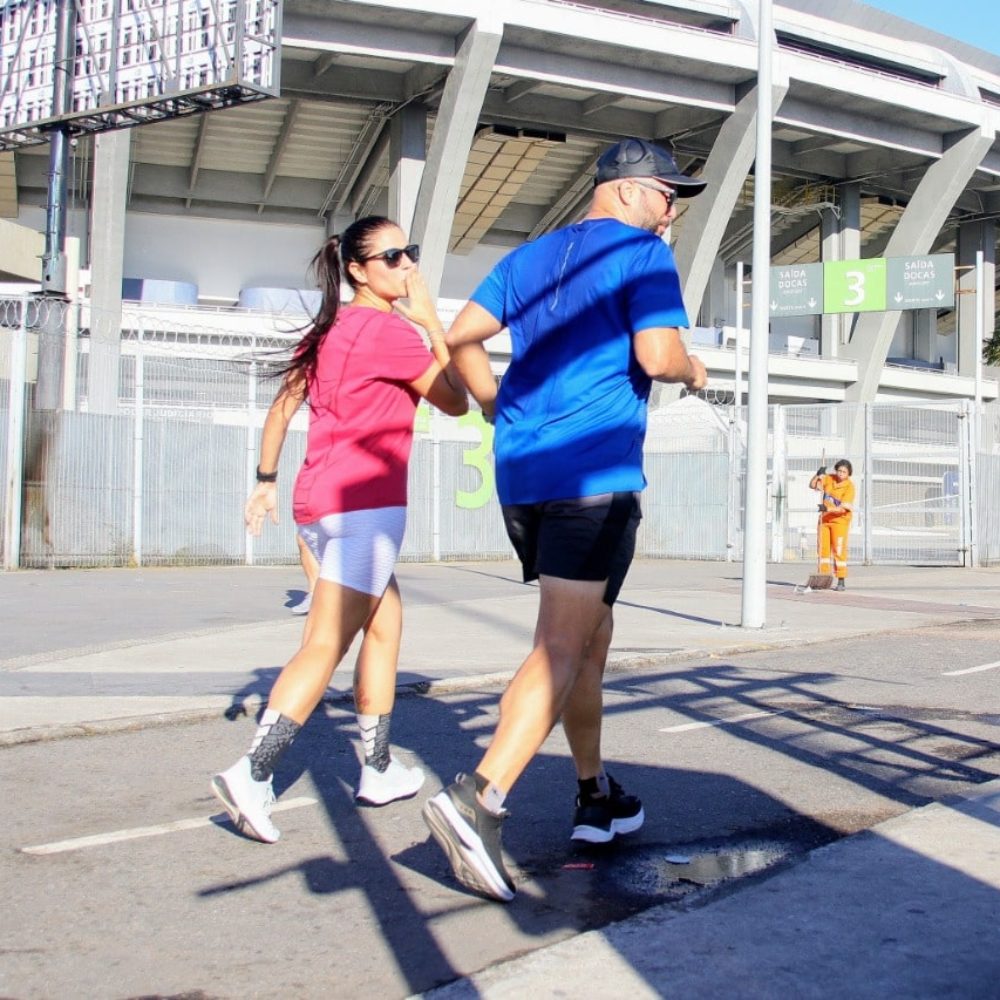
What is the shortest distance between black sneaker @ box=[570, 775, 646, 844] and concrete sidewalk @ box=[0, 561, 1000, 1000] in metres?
0.58

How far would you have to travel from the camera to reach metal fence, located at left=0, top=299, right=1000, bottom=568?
668 inches

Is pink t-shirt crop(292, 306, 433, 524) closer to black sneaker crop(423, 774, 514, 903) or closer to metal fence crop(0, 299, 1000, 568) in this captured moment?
black sneaker crop(423, 774, 514, 903)

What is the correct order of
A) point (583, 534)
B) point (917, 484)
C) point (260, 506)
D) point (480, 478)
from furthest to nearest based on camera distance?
point (917, 484) < point (480, 478) < point (260, 506) < point (583, 534)

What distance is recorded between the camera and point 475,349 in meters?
3.78

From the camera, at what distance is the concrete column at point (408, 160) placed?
37.1 m

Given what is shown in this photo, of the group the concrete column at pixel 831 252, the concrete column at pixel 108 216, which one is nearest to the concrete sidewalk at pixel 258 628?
the concrete column at pixel 108 216

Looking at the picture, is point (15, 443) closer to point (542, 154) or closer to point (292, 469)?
point (292, 469)

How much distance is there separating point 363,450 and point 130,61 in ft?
56.4

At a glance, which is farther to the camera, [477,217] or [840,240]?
[477,217]

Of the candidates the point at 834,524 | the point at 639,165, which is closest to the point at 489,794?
the point at 639,165

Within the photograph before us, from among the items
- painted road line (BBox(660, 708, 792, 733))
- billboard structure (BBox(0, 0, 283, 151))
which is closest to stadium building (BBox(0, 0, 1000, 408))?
billboard structure (BBox(0, 0, 283, 151))

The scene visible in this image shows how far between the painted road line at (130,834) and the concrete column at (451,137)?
30.5 meters

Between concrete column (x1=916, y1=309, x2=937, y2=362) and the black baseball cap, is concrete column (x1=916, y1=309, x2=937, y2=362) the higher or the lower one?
the higher one

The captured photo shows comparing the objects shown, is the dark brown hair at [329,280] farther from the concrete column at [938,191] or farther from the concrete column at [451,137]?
the concrete column at [938,191]
